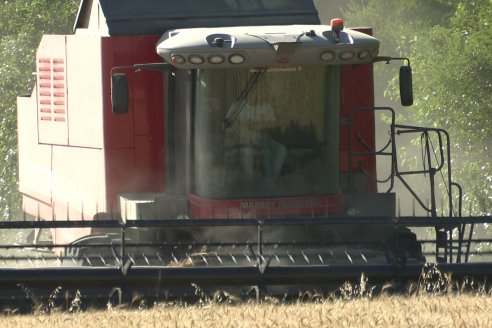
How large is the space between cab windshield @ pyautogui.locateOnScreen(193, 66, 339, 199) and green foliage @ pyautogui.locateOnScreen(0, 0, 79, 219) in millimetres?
17367

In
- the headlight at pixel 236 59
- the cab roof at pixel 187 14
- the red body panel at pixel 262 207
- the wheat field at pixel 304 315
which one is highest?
the cab roof at pixel 187 14

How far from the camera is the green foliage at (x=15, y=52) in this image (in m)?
27.9

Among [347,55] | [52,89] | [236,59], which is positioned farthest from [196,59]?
[52,89]

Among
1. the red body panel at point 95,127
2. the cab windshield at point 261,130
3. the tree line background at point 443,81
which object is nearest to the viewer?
the cab windshield at point 261,130

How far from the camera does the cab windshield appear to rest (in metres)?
10.2

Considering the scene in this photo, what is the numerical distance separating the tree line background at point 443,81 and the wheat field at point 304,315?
57.9 feet

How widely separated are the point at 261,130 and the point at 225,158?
1.09 ft

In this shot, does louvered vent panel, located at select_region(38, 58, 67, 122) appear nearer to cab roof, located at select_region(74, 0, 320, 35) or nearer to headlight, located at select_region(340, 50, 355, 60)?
cab roof, located at select_region(74, 0, 320, 35)

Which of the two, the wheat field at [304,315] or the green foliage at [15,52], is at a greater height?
the green foliage at [15,52]

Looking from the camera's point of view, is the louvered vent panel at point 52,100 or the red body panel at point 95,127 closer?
the red body panel at point 95,127

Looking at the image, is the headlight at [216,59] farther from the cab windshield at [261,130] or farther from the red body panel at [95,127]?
the red body panel at [95,127]

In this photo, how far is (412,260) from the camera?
9.92 meters

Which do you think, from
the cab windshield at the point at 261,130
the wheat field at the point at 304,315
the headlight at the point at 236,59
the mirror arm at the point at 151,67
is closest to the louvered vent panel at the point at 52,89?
the mirror arm at the point at 151,67

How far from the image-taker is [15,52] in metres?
29.6
